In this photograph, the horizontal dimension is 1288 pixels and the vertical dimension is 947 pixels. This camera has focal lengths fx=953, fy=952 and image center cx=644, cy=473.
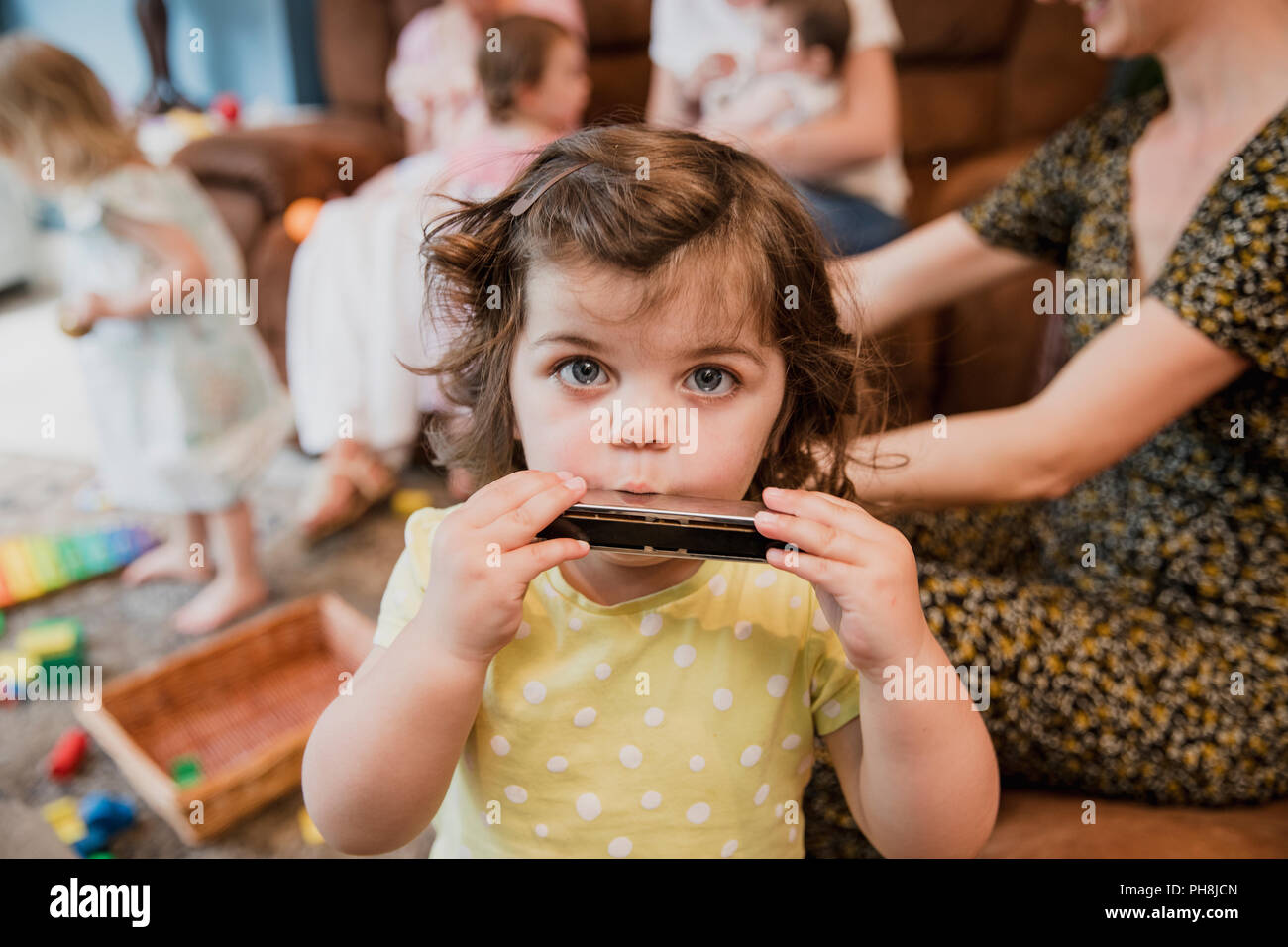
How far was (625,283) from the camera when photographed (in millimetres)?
590

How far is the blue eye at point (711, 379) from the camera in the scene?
61 cm

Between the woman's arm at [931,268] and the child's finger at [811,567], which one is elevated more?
the woman's arm at [931,268]

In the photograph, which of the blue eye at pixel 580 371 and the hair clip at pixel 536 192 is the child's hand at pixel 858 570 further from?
the hair clip at pixel 536 192

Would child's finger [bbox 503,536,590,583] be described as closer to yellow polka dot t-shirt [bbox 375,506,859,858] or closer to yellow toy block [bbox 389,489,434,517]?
yellow polka dot t-shirt [bbox 375,506,859,858]

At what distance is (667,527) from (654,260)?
0.55 feet

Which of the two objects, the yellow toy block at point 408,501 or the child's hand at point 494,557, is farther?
the yellow toy block at point 408,501

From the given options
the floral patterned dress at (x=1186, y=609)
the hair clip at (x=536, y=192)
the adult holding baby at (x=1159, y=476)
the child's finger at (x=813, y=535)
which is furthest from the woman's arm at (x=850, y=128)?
the child's finger at (x=813, y=535)

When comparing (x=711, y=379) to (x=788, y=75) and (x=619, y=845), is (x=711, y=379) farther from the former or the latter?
(x=788, y=75)

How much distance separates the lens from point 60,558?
1.85 m

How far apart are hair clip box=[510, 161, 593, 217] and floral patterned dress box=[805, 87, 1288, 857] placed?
472mm

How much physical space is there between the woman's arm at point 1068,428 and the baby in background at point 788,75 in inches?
37.4
